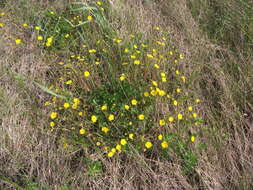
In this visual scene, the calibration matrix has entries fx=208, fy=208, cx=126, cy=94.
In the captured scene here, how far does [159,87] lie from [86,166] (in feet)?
3.10

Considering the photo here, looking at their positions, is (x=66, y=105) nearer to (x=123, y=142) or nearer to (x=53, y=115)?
(x=53, y=115)

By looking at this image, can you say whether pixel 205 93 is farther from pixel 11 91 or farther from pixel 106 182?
pixel 11 91

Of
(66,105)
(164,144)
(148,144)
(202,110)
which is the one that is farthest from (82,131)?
(202,110)

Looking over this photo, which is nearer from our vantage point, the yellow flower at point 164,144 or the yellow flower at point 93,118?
the yellow flower at point 164,144

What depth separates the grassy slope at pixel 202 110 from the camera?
1.53 m

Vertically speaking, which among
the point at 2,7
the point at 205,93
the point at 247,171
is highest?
the point at 2,7

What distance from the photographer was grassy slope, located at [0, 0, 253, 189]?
1.53 meters

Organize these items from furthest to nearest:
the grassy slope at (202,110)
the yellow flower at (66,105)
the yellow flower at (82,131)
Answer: the yellow flower at (66,105)
the yellow flower at (82,131)
the grassy slope at (202,110)

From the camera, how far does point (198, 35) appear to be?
2.38 metres

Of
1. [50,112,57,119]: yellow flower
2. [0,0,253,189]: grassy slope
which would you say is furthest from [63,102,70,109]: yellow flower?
[0,0,253,189]: grassy slope

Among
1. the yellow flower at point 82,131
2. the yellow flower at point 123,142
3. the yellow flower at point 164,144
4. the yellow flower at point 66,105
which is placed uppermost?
the yellow flower at point 66,105

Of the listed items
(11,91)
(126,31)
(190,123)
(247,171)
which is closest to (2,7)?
(11,91)

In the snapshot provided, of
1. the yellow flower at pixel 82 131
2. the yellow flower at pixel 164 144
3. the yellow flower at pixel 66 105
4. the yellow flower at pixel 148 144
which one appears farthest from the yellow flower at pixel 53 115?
the yellow flower at pixel 164 144

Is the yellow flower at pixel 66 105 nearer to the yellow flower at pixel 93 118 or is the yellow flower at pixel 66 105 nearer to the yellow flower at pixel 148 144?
the yellow flower at pixel 93 118
